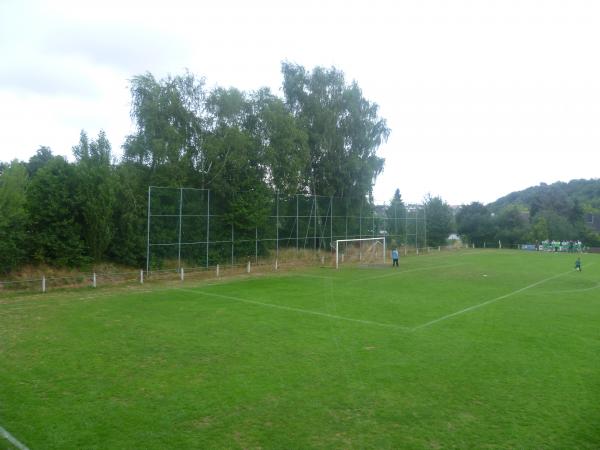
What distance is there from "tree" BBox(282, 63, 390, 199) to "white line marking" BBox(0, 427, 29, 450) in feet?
101

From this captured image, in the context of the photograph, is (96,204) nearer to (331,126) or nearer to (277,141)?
(277,141)

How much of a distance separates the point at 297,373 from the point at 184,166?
61.8 feet

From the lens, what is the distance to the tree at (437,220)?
48.4m

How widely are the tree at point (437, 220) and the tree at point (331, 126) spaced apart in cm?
1445

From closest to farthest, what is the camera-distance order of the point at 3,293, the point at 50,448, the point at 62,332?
the point at 50,448
the point at 62,332
the point at 3,293

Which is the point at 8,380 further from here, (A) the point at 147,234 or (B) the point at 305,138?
(B) the point at 305,138

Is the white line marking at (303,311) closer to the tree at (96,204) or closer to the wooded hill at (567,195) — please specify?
the tree at (96,204)

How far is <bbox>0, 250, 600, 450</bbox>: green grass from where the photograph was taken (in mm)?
5797

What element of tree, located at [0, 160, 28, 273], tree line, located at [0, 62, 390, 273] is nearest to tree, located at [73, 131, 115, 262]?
tree line, located at [0, 62, 390, 273]

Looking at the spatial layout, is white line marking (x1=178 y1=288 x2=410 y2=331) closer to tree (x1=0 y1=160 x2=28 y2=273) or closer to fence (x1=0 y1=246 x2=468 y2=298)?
fence (x1=0 y1=246 x2=468 y2=298)

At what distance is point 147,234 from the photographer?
70.2 ft

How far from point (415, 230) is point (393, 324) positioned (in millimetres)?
32773

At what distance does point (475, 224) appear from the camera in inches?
2233

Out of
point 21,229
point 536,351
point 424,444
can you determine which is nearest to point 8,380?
point 424,444
